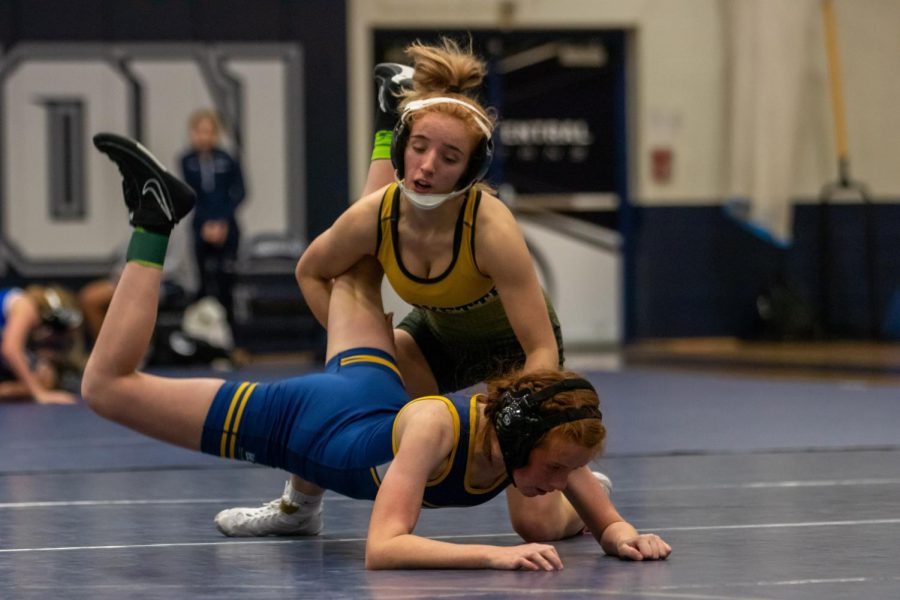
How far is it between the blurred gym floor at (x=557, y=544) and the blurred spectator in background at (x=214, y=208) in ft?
11.8

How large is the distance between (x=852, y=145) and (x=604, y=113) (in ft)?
6.39

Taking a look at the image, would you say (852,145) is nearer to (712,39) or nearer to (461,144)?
(712,39)

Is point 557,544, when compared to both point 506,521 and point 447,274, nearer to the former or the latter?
point 506,521

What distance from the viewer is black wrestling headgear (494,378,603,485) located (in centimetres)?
295

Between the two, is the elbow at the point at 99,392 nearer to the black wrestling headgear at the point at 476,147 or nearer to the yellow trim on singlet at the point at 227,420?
the yellow trim on singlet at the point at 227,420

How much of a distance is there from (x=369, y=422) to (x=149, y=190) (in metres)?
0.76

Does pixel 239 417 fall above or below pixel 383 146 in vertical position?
below

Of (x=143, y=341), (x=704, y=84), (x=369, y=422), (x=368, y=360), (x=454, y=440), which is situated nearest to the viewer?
(x=454, y=440)

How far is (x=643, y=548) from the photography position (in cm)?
310

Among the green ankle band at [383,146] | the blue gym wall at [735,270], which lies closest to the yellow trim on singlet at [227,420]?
the green ankle band at [383,146]

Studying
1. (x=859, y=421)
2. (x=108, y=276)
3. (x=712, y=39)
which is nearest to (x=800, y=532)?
(x=859, y=421)

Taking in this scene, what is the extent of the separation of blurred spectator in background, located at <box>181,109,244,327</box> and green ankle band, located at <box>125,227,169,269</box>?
6.83 meters

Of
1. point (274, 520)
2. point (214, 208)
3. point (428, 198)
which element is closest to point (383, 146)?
point (428, 198)

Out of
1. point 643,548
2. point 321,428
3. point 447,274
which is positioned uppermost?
point 447,274
